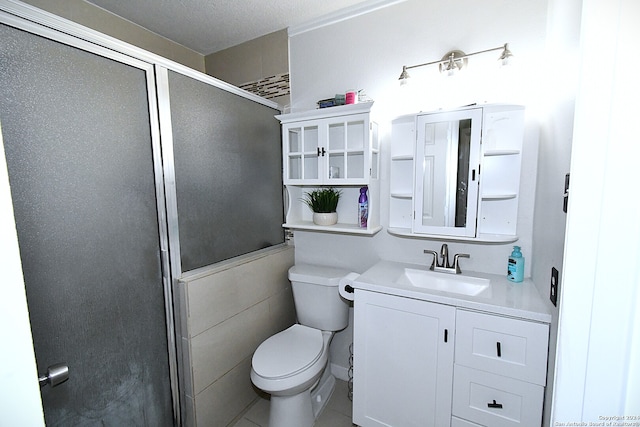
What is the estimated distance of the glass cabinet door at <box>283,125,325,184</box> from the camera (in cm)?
179

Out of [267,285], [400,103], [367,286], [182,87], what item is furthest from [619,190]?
[267,285]

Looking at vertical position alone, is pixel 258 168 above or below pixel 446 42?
below

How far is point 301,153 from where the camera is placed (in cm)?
178

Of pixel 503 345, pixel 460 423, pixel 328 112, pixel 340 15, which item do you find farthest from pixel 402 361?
pixel 340 15

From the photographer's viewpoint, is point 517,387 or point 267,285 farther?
point 267,285

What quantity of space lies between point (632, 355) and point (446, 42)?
1.59 m

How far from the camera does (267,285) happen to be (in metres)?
1.81

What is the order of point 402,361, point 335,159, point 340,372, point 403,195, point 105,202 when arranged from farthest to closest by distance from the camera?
point 340,372 → point 335,159 → point 403,195 → point 402,361 → point 105,202

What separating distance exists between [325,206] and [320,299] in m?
0.60

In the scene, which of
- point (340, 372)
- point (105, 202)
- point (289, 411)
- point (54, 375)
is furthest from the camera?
point (340, 372)

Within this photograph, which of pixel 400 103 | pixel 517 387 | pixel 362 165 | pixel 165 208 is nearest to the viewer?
pixel 517 387

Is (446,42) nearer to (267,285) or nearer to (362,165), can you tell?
(362,165)

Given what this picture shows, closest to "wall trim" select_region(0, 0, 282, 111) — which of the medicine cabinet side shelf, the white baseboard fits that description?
the medicine cabinet side shelf

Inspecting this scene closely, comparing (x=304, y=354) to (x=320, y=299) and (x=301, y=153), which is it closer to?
(x=320, y=299)
